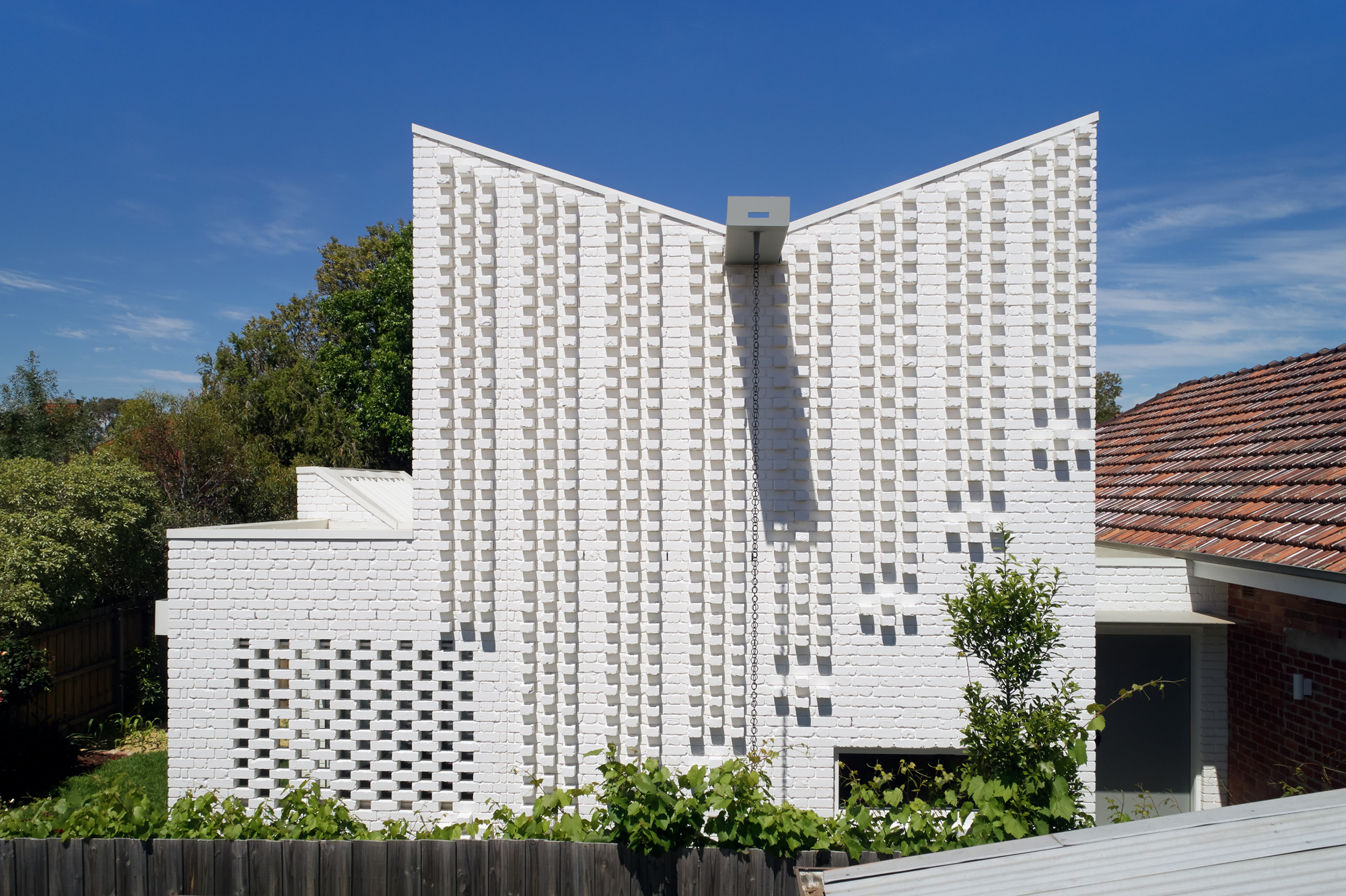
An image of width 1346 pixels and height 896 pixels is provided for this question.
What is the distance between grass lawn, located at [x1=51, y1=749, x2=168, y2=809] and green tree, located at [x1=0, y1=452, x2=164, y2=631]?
202 centimetres

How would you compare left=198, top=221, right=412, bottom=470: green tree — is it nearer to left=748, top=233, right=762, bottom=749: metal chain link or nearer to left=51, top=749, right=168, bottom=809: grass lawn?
left=51, top=749, right=168, bottom=809: grass lawn

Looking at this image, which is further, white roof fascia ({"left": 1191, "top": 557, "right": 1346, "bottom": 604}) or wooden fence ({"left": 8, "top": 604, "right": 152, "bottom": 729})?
wooden fence ({"left": 8, "top": 604, "right": 152, "bottom": 729})

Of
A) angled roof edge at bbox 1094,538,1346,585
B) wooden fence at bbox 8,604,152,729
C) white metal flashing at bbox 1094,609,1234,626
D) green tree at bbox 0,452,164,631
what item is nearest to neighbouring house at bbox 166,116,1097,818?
white metal flashing at bbox 1094,609,1234,626

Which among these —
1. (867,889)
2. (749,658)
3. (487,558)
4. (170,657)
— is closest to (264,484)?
(170,657)

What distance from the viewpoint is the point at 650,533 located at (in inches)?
215

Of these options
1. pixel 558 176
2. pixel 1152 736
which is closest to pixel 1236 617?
pixel 1152 736

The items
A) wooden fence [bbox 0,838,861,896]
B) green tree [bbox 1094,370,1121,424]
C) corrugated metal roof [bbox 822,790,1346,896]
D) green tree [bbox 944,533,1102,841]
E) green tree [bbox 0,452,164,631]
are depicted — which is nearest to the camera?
corrugated metal roof [bbox 822,790,1346,896]

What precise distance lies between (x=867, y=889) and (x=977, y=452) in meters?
3.53

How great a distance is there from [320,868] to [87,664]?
898 cm

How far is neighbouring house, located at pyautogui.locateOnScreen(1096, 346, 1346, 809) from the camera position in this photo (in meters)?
5.14

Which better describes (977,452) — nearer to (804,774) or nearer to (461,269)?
(804,774)

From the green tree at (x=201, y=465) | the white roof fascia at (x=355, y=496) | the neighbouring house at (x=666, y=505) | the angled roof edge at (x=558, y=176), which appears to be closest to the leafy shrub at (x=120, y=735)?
the white roof fascia at (x=355, y=496)

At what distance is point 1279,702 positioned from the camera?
5.58 metres

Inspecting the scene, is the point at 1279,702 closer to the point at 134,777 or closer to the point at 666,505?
the point at 666,505
